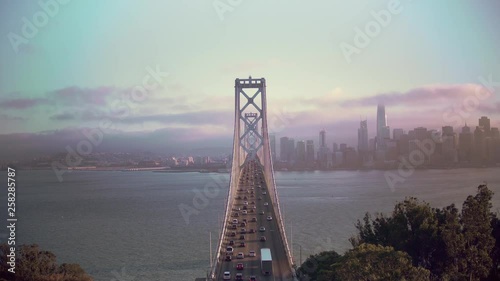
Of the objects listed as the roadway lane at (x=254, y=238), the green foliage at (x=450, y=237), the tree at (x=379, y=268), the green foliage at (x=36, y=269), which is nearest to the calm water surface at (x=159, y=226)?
the roadway lane at (x=254, y=238)

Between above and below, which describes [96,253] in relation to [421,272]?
below

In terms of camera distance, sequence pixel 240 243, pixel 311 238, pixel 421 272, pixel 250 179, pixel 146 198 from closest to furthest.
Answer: pixel 421 272 → pixel 240 243 → pixel 311 238 → pixel 250 179 → pixel 146 198

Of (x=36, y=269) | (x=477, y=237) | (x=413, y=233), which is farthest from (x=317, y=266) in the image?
(x=36, y=269)

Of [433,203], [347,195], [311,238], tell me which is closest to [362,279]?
[311,238]

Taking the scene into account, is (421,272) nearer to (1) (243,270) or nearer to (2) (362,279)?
(2) (362,279)

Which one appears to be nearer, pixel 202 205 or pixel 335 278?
pixel 335 278

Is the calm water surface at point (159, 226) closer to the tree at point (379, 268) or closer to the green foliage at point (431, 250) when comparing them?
the green foliage at point (431, 250)

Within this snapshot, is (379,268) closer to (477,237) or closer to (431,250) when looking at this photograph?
(477,237)

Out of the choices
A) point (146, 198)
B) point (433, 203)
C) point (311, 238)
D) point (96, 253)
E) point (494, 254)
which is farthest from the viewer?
point (146, 198)
